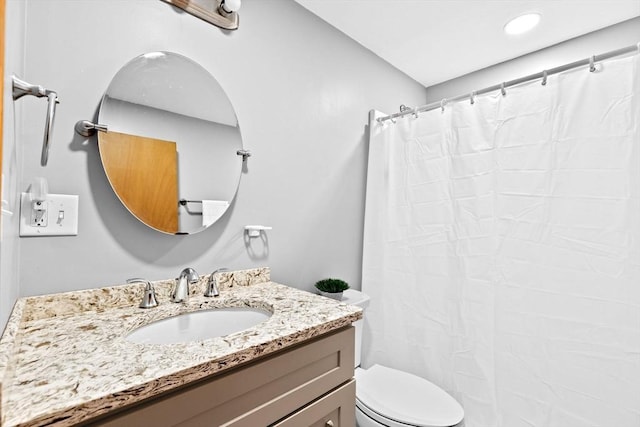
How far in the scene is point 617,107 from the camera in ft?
3.78

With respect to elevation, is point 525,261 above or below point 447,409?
above

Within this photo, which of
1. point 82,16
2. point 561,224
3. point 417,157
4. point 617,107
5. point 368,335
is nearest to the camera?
point 82,16

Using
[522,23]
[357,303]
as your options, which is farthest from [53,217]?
[522,23]

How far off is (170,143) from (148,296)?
0.55m

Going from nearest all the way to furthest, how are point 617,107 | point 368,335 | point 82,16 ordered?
point 82,16 → point 617,107 → point 368,335

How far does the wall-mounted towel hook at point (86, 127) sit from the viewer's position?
35.8 inches

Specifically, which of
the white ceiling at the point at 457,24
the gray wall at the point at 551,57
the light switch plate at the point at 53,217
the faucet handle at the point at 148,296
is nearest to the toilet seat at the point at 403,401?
the faucet handle at the point at 148,296

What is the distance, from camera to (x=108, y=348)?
0.67 m

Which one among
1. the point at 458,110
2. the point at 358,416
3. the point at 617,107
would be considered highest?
the point at 458,110

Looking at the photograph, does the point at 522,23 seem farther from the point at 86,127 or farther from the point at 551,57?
the point at 86,127

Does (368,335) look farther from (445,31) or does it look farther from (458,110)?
(445,31)

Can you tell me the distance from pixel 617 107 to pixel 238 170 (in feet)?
5.04

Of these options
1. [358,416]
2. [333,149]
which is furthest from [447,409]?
[333,149]


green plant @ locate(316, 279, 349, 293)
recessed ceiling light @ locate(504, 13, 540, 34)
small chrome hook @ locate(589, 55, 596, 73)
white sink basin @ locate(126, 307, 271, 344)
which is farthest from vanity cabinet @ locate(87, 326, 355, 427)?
recessed ceiling light @ locate(504, 13, 540, 34)
